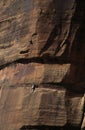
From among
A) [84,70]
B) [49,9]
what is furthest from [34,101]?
[49,9]

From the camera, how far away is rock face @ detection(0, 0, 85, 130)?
14.8m

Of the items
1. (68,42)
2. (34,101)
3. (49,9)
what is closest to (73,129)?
(34,101)

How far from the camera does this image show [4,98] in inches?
616

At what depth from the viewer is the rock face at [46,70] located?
48.6 feet

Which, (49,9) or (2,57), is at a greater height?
(49,9)

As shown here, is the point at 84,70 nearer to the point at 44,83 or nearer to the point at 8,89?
the point at 44,83

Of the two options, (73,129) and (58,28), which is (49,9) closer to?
(58,28)

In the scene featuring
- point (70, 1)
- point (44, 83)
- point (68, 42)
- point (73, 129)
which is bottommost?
point (73, 129)

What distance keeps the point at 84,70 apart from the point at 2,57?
2.67 m

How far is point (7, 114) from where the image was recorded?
15281 mm

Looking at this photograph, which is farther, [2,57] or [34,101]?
[2,57]

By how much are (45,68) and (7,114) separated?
173 cm

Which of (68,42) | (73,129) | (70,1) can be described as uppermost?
(70,1)

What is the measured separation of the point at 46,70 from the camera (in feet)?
50.0
